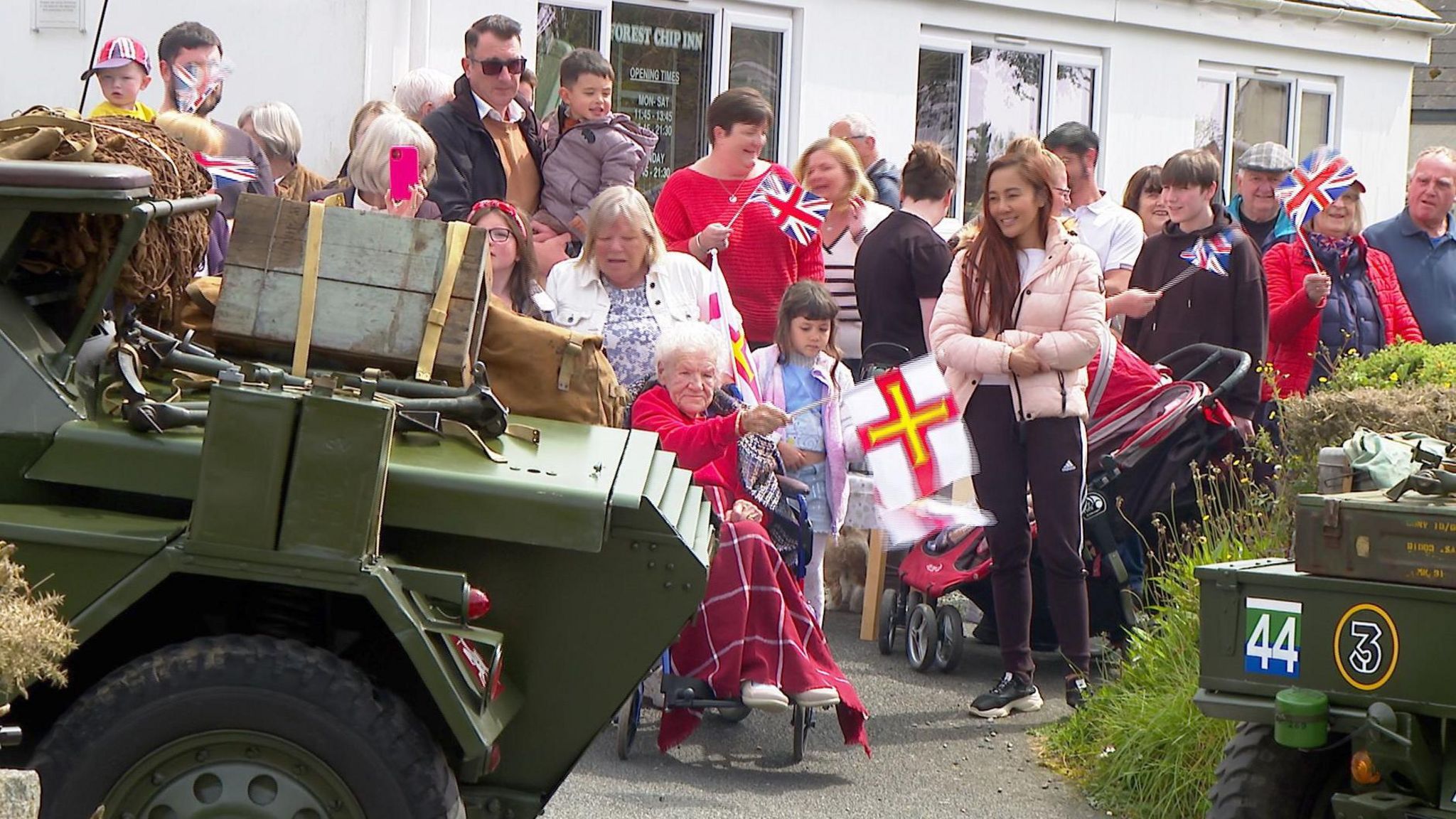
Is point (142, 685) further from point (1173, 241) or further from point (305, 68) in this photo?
point (305, 68)

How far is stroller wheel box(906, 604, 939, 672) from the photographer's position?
862cm

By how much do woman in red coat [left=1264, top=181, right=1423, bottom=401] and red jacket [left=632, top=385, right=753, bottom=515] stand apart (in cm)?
410

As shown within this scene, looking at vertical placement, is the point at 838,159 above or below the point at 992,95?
below

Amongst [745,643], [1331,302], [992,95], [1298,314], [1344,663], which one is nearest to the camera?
[1344,663]

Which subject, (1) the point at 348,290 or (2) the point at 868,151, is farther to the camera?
(2) the point at 868,151

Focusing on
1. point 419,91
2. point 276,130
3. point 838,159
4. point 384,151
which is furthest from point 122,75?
point 838,159

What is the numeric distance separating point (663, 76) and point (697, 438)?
7.15 m

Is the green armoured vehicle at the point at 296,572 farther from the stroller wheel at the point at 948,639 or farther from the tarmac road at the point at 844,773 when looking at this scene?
the stroller wheel at the point at 948,639

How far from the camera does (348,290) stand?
4.98 m

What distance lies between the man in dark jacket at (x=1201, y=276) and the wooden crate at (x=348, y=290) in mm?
5476

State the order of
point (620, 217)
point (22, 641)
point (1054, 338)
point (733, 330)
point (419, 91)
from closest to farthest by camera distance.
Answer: point (22, 641)
point (1054, 338)
point (620, 217)
point (733, 330)
point (419, 91)

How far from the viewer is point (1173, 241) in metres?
9.95

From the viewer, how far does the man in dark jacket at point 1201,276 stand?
966 centimetres

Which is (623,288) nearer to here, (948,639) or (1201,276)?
(948,639)
